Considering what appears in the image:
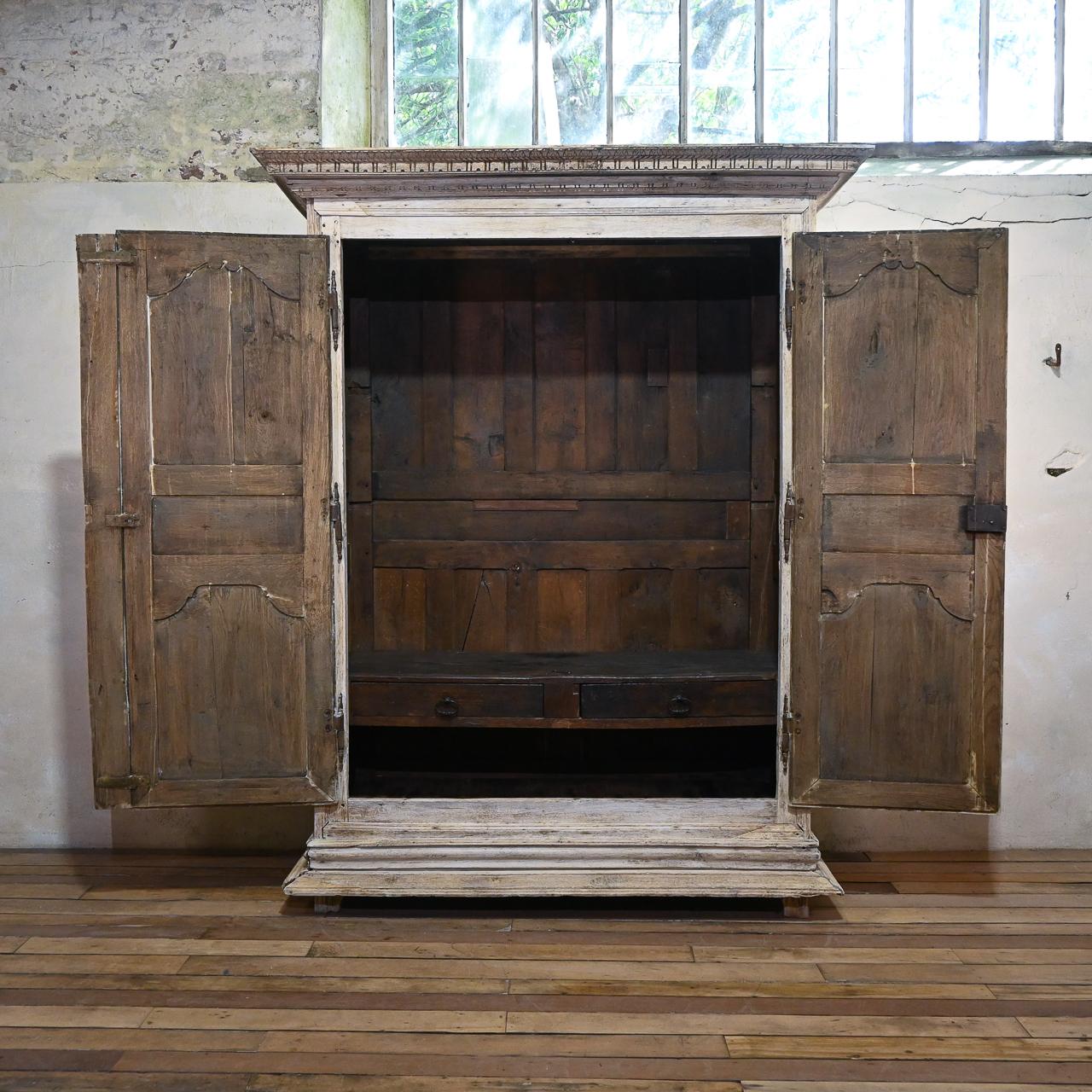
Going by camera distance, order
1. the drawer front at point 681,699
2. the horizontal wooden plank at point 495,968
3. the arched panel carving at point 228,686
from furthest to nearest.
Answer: the drawer front at point 681,699
the arched panel carving at point 228,686
the horizontal wooden plank at point 495,968

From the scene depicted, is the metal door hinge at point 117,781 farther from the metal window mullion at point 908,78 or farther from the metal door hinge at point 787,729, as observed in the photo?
the metal window mullion at point 908,78

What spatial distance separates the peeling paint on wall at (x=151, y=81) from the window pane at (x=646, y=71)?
109 cm

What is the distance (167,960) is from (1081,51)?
4198 millimetres

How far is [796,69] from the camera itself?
Answer: 359 centimetres

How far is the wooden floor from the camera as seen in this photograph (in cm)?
208

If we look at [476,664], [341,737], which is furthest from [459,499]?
[341,737]

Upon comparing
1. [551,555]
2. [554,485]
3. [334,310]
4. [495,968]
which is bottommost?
[495,968]

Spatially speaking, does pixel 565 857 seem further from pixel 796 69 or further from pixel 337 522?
pixel 796 69

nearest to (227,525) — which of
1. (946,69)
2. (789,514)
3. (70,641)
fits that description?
(70,641)

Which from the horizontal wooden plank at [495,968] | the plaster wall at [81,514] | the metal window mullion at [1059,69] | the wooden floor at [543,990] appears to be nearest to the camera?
the wooden floor at [543,990]

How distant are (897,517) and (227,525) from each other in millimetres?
1871

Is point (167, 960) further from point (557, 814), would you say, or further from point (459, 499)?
point (459, 499)

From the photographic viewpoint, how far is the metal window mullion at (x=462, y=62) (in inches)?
141

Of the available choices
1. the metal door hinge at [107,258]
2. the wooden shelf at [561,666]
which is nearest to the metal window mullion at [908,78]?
the wooden shelf at [561,666]
